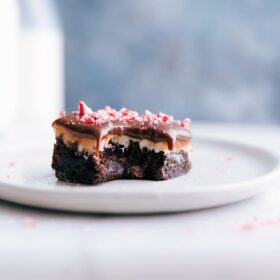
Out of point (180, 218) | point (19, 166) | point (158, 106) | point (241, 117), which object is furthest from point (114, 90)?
point (180, 218)

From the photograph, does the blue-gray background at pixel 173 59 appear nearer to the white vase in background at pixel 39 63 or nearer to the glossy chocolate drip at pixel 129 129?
the white vase in background at pixel 39 63

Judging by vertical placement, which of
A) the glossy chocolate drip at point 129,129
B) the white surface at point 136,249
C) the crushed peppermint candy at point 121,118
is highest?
the crushed peppermint candy at point 121,118

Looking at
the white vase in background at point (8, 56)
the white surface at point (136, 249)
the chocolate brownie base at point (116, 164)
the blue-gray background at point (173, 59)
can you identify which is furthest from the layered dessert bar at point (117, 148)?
the blue-gray background at point (173, 59)

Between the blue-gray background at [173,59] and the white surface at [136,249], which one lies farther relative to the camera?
the blue-gray background at [173,59]

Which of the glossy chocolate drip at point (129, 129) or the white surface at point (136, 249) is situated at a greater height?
the glossy chocolate drip at point (129, 129)

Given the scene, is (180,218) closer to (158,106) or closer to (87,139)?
(87,139)

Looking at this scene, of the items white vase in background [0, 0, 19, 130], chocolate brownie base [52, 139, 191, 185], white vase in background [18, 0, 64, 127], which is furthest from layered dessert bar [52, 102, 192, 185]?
white vase in background [18, 0, 64, 127]
